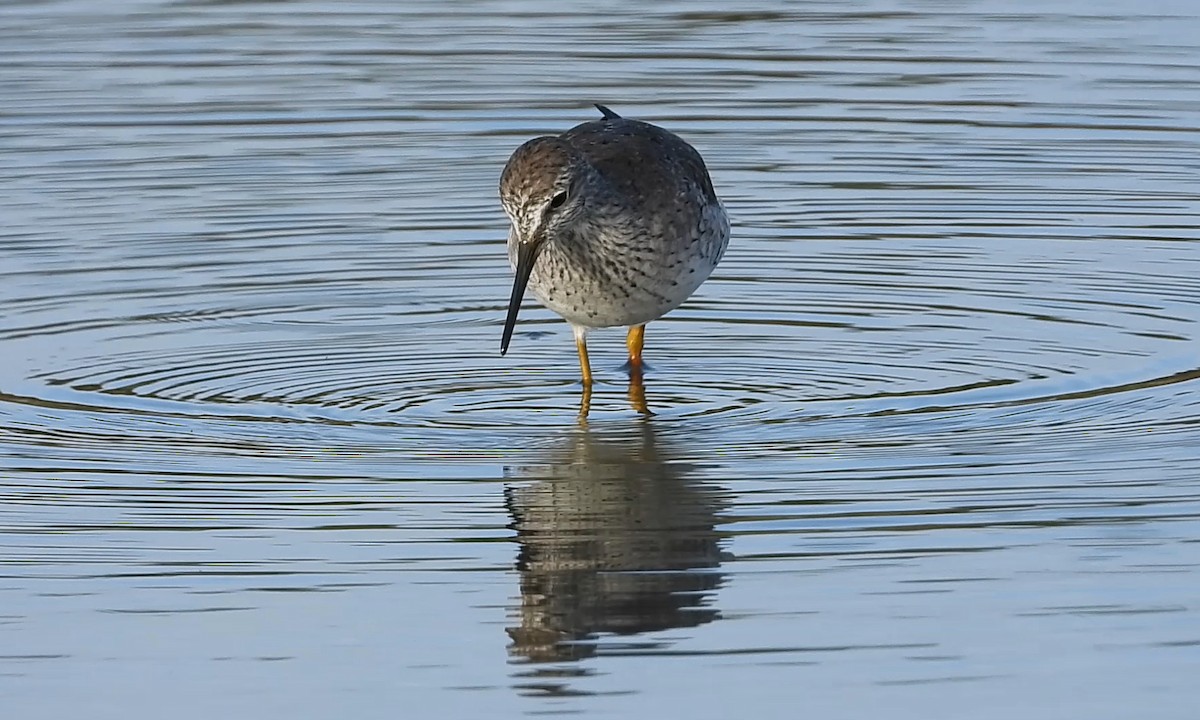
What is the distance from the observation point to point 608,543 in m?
7.95

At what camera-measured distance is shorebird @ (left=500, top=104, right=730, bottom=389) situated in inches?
384

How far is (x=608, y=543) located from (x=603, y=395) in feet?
7.95

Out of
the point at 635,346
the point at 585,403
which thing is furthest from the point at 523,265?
the point at 635,346

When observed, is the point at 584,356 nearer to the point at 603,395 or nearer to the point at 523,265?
the point at 603,395

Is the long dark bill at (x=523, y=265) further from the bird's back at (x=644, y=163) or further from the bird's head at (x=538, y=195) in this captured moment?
the bird's back at (x=644, y=163)

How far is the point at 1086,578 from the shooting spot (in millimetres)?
7391

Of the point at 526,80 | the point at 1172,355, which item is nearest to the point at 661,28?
the point at 526,80

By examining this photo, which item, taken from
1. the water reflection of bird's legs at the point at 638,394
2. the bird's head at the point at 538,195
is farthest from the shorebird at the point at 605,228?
the water reflection of bird's legs at the point at 638,394

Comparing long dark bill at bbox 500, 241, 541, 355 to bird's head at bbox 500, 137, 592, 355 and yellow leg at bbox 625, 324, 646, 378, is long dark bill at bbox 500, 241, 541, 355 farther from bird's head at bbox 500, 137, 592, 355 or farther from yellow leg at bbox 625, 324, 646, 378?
yellow leg at bbox 625, 324, 646, 378

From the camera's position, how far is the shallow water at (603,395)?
686 centimetres

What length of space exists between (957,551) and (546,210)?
272 cm

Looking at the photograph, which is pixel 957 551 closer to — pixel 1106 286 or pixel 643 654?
pixel 643 654

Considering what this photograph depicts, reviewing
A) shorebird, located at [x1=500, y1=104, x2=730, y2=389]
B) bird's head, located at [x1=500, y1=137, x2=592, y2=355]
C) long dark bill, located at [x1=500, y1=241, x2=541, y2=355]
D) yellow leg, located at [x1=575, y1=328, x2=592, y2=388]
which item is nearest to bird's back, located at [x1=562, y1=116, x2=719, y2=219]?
shorebird, located at [x1=500, y1=104, x2=730, y2=389]

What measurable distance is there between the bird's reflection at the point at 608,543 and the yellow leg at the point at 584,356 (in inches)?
33.7
